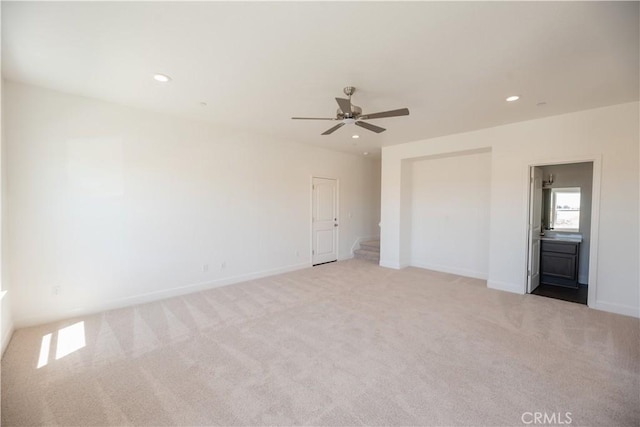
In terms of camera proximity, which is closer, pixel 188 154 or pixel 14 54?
pixel 14 54

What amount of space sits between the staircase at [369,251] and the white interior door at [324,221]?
73 cm

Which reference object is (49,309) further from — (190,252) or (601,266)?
(601,266)

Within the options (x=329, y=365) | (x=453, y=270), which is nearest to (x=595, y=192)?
(x=453, y=270)

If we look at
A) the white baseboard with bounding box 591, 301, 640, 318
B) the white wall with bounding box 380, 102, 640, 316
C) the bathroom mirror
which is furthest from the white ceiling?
the white baseboard with bounding box 591, 301, 640, 318

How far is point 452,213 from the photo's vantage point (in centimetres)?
571

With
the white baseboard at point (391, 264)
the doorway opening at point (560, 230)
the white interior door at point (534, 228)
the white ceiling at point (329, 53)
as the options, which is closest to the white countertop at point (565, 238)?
the doorway opening at point (560, 230)

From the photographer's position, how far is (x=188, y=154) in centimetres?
429

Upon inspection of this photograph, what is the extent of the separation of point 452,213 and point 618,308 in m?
2.73

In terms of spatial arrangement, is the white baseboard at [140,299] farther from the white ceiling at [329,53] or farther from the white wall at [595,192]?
the white wall at [595,192]

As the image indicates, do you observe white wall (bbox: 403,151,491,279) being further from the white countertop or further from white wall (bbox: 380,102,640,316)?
the white countertop

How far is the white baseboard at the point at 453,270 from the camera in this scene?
5313 millimetres

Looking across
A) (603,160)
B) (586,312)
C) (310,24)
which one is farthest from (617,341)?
(310,24)

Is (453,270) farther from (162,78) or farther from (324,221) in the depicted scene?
(162,78)

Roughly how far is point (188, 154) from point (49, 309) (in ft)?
8.56
